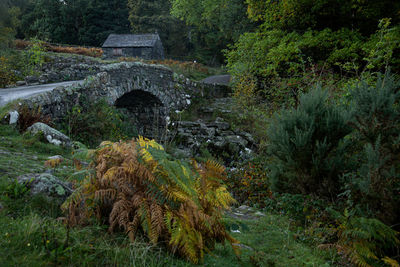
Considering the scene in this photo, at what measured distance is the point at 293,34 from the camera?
13.5 m

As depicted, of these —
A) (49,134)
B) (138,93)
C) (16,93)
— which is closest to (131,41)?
(138,93)

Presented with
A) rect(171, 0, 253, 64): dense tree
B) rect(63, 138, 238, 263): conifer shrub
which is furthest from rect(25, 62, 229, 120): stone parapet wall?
rect(63, 138, 238, 263): conifer shrub

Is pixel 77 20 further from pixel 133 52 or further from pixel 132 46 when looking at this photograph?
pixel 132 46

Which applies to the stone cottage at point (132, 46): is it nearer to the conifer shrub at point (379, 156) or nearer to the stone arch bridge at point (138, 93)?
the stone arch bridge at point (138, 93)

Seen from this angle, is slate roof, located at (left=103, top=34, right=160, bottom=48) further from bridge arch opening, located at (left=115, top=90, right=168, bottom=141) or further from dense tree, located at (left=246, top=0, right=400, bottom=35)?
dense tree, located at (left=246, top=0, right=400, bottom=35)

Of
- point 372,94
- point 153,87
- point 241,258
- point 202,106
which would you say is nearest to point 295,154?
point 372,94

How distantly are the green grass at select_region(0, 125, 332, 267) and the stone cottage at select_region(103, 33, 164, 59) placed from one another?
111 ft

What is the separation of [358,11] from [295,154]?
34.3 ft

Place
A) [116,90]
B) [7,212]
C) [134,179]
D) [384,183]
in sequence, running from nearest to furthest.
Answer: [7,212] → [134,179] → [384,183] → [116,90]

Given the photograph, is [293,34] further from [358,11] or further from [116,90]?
[116,90]

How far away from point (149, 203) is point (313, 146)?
3.95 m

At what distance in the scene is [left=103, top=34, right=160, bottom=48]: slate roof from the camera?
35.6 m

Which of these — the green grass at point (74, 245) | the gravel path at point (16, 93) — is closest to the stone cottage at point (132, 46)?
the gravel path at point (16, 93)

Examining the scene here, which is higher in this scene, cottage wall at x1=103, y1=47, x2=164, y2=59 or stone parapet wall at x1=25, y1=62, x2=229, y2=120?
cottage wall at x1=103, y1=47, x2=164, y2=59
